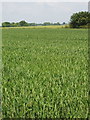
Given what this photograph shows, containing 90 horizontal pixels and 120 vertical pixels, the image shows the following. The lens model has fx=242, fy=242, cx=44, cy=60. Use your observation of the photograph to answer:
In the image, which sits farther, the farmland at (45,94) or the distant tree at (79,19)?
the distant tree at (79,19)

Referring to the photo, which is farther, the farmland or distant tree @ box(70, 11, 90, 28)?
distant tree @ box(70, 11, 90, 28)

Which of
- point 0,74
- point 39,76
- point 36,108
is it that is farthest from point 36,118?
point 0,74

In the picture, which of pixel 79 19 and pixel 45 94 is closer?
pixel 45 94

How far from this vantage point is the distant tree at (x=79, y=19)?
80.9 meters

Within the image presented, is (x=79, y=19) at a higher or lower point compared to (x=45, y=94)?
higher

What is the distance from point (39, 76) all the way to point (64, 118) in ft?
7.76

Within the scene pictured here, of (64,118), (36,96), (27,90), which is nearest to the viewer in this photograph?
(64,118)

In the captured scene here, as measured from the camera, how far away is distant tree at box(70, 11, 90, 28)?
80.9 meters

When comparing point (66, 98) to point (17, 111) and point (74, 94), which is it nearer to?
point (74, 94)

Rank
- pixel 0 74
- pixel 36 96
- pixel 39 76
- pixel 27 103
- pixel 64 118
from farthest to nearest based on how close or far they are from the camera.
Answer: pixel 0 74
pixel 39 76
pixel 36 96
pixel 27 103
pixel 64 118

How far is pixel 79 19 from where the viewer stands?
84000 mm

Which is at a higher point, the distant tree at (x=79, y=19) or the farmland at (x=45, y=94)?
the distant tree at (x=79, y=19)

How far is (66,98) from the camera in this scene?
470 cm

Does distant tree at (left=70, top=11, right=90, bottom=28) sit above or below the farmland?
above
